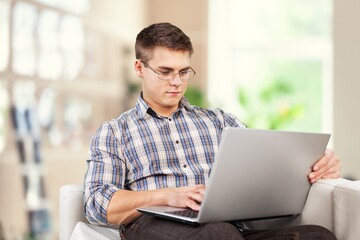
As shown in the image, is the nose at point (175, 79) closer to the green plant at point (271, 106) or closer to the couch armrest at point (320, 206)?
the couch armrest at point (320, 206)

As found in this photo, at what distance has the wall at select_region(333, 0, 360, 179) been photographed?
4.60 meters

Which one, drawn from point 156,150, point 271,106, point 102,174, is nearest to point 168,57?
point 156,150

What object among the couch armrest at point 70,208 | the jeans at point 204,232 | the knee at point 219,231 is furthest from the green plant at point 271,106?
the knee at point 219,231

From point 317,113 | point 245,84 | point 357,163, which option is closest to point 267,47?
point 245,84

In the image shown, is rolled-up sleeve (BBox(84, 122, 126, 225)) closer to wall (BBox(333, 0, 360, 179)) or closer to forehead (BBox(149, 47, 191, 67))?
forehead (BBox(149, 47, 191, 67))

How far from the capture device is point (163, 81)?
219cm

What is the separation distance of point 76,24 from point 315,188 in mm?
3080

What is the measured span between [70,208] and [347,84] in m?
2.98

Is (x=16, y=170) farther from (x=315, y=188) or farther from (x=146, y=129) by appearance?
(x=315, y=188)

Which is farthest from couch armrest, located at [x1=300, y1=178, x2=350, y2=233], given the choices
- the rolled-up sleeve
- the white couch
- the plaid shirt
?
the rolled-up sleeve

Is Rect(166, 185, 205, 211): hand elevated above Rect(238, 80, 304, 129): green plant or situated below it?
above

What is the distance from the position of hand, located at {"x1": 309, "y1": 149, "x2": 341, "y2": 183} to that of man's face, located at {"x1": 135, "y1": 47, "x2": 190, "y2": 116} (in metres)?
0.52

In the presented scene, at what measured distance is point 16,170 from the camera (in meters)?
3.99

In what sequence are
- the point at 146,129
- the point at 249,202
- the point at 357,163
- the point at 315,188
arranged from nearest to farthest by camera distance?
the point at 249,202 → the point at 315,188 → the point at 146,129 → the point at 357,163
